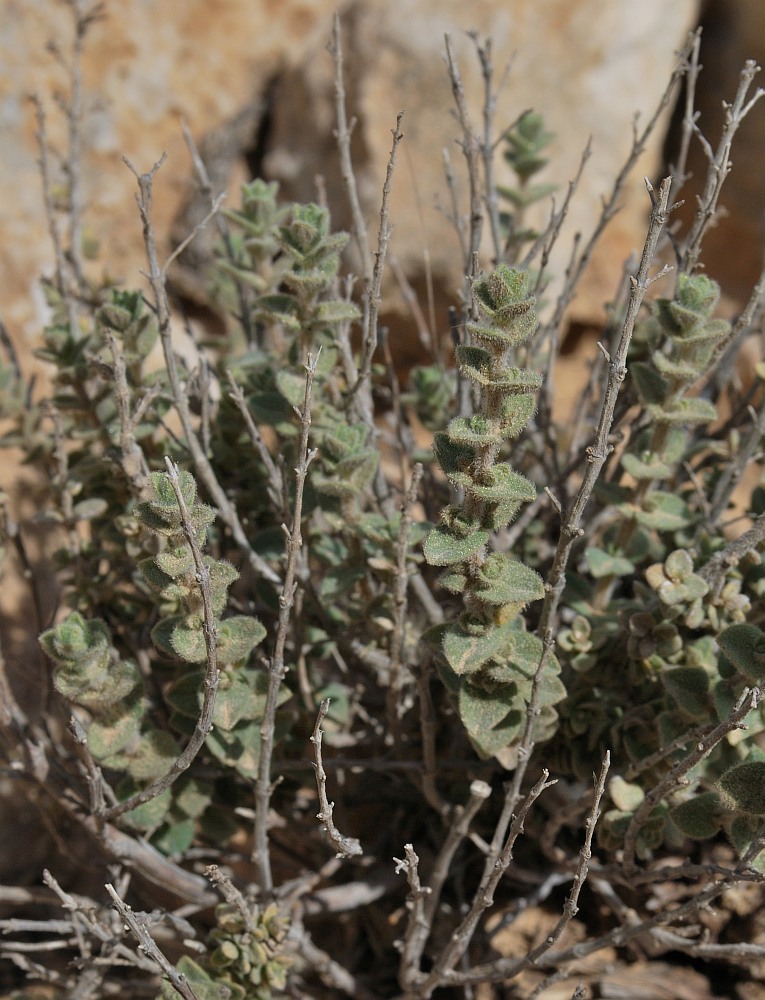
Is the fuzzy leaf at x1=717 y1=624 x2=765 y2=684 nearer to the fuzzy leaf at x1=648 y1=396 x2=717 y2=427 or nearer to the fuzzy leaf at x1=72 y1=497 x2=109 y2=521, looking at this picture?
the fuzzy leaf at x1=648 y1=396 x2=717 y2=427

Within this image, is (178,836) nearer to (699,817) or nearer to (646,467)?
(699,817)

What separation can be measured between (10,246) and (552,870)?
94.3 inches

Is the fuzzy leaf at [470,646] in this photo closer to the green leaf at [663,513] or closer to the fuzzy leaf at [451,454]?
the fuzzy leaf at [451,454]

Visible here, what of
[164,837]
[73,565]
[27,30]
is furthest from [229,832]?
[27,30]

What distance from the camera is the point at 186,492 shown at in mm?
1208

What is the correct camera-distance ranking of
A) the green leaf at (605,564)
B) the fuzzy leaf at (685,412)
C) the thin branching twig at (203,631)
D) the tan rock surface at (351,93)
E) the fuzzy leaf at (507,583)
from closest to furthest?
the thin branching twig at (203,631), the fuzzy leaf at (507,583), the fuzzy leaf at (685,412), the green leaf at (605,564), the tan rock surface at (351,93)

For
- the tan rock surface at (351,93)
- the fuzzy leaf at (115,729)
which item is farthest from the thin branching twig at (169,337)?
the tan rock surface at (351,93)

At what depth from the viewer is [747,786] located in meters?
1.22

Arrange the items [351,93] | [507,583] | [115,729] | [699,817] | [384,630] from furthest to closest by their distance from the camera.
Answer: [351,93]
[384,630]
[115,729]
[699,817]
[507,583]

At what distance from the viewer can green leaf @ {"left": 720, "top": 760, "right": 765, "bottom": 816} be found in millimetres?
1214

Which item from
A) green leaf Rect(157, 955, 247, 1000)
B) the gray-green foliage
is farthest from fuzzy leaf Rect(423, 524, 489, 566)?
green leaf Rect(157, 955, 247, 1000)

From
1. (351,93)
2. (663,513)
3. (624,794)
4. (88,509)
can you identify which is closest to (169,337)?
(88,509)

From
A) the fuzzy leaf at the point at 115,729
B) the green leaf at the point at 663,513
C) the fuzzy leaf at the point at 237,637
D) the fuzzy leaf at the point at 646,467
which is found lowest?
the fuzzy leaf at the point at 115,729

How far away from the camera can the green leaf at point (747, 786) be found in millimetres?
1214
